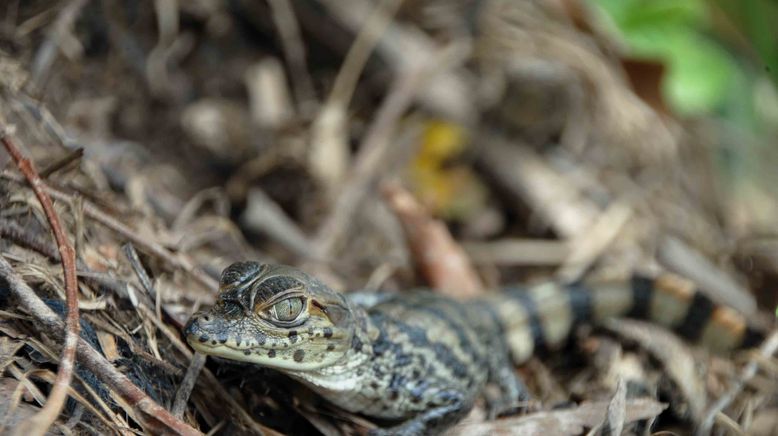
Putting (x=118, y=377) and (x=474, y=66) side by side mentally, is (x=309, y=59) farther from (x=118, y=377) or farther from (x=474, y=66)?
(x=118, y=377)

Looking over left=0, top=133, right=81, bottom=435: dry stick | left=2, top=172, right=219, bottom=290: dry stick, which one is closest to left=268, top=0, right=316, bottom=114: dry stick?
left=2, top=172, right=219, bottom=290: dry stick

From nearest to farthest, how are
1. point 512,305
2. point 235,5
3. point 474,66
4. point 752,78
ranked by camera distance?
point 512,305 → point 235,5 → point 474,66 → point 752,78

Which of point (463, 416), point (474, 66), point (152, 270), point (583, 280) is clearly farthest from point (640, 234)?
point (152, 270)

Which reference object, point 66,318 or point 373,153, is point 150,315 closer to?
point 66,318

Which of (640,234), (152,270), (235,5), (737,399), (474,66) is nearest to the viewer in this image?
(152,270)

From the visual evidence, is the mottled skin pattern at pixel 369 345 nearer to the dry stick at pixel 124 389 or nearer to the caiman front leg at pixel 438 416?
the caiman front leg at pixel 438 416

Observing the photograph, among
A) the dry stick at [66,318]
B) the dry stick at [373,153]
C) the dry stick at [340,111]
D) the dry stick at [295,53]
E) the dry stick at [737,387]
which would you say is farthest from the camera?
the dry stick at [295,53]

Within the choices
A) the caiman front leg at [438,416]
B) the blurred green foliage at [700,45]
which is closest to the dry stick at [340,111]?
the blurred green foliage at [700,45]
